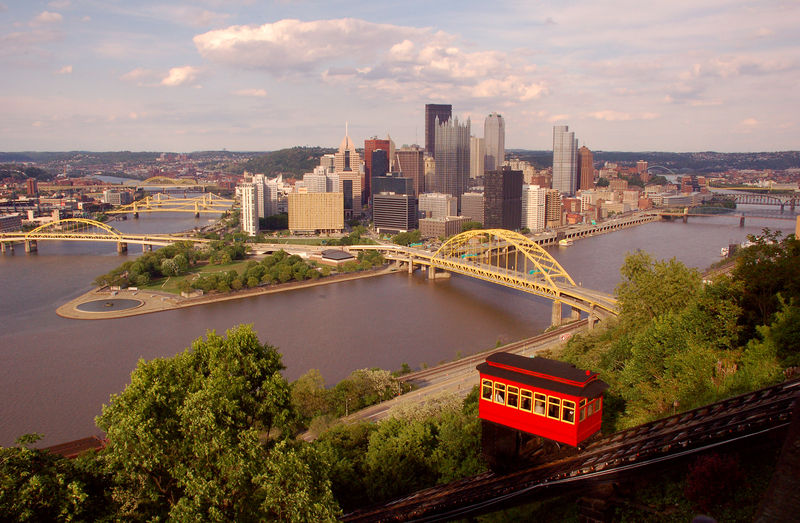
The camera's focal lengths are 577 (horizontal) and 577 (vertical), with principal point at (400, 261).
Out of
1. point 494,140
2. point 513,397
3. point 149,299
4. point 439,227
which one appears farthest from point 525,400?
point 494,140

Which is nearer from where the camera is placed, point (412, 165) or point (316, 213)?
point (316, 213)

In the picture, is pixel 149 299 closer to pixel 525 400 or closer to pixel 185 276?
pixel 185 276

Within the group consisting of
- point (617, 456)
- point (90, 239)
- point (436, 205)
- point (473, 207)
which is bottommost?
point (90, 239)

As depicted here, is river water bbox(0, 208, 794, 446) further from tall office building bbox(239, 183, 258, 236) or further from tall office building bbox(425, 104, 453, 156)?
tall office building bbox(425, 104, 453, 156)

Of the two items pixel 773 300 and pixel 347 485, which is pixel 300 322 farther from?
pixel 773 300

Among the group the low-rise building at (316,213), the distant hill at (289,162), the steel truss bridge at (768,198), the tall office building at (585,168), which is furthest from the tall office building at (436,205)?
the distant hill at (289,162)

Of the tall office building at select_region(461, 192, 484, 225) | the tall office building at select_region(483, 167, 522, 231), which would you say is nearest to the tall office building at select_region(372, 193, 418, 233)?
the tall office building at select_region(461, 192, 484, 225)

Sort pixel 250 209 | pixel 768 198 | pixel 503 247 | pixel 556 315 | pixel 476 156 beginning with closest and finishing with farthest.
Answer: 1. pixel 556 315
2. pixel 503 247
3. pixel 250 209
4. pixel 768 198
5. pixel 476 156

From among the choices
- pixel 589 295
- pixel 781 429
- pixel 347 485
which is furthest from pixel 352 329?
pixel 781 429
